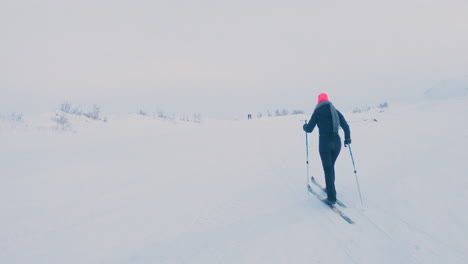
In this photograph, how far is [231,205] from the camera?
5637mm

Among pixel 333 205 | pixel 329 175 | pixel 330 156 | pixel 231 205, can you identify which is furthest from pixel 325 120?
pixel 231 205

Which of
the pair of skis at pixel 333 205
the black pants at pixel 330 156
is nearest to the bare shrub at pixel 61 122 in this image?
the pair of skis at pixel 333 205

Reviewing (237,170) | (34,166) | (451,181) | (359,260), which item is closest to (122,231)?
(359,260)

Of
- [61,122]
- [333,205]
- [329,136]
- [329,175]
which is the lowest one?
[333,205]

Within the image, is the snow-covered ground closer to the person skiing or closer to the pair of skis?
the pair of skis

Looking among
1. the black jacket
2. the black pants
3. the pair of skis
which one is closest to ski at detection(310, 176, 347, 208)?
the pair of skis

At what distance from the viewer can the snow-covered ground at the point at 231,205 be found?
395cm

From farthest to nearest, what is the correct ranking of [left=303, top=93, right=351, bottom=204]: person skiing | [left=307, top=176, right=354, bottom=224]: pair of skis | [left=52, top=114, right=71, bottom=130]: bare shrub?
[left=52, top=114, right=71, bottom=130]: bare shrub
[left=303, top=93, right=351, bottom=204]: person skiing
[left=307, top=176, right=354, bottom=224]: pair of skis

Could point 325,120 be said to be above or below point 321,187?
Answer: above

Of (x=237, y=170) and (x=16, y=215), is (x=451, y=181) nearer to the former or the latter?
(x=237, y=170)

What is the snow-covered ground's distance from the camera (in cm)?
395

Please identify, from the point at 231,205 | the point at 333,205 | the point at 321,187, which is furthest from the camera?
the point at 321,187

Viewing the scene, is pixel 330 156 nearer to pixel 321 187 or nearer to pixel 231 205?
pixel 321 187

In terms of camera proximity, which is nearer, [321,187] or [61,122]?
[321,187]
